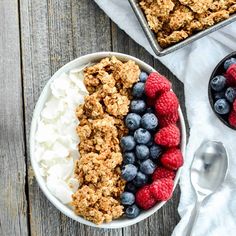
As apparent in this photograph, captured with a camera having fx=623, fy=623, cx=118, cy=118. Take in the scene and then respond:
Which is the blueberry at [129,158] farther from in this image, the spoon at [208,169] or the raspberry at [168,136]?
the spoon at [208,169]

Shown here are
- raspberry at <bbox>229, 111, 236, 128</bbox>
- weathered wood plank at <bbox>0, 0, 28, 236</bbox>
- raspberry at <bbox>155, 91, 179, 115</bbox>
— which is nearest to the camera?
raspberry at <bbox>155, 91, 179, 115</bbox>

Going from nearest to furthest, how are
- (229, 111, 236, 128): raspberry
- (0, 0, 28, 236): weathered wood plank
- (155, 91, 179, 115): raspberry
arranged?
(155, 91, 179, 115): raspberry → (229, 111, 236, 128): raspberry → (0, 0, 28, 236): weathered wood plank

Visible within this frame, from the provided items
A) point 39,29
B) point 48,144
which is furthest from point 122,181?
point 39,29

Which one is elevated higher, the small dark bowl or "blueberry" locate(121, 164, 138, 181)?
the small dark bowl

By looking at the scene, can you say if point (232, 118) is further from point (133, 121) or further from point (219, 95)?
point (133, 121)

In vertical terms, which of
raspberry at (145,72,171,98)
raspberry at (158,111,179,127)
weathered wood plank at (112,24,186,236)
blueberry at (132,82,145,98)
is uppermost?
raspberry at (145,72,171,98)

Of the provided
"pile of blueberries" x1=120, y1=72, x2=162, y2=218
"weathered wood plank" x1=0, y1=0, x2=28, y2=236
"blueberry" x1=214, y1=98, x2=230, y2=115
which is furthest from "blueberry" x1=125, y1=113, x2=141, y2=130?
"weathered wood plank" x1=0, y1=0, x2=28, y2=236

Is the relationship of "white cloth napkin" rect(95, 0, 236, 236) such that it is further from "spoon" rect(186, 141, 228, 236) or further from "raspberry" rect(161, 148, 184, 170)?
"raspberry" rect(161, 148, 184, 170)

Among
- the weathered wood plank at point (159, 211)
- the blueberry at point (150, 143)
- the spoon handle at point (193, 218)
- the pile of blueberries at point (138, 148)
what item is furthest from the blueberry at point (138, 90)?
the spoon handle at point (193, 218)
